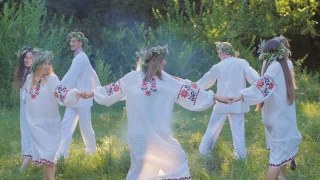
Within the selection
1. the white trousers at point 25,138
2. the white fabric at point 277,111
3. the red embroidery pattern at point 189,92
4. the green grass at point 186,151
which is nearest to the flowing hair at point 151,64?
the red embroidery pattern at point 189,92

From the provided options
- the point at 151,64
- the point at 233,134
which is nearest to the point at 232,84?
the point at 233,134

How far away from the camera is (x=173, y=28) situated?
1460 cm

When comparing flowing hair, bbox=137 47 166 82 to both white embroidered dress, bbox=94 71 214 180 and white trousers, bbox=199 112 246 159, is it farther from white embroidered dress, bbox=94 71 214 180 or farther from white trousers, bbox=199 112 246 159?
white trousers, bbox=199 112 246 159

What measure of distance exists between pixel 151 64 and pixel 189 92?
1.48 feet

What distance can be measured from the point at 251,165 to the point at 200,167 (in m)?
0.61

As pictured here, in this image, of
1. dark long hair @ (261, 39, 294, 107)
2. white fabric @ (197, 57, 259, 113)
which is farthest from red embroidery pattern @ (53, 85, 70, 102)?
white fabric @ (197, 57, 259, 113)

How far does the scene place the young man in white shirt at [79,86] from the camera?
7473 mm


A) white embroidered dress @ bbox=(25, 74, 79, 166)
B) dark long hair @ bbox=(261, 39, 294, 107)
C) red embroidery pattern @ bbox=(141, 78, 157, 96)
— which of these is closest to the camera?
red embroidery pattern @ bbox=(141, 78, 157, 96)

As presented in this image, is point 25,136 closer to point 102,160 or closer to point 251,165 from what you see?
point 102,160

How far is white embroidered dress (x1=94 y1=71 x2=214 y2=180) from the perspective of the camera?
546 cm

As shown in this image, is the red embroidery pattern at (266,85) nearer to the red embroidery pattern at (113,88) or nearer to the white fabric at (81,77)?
the red embroidery pattern at (113,88)

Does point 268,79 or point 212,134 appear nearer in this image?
point 268,79

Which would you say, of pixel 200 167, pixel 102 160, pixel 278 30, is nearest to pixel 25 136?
pixel 102 160

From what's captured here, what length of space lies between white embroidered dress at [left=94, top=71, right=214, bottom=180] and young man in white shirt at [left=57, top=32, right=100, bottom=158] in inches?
81.1
